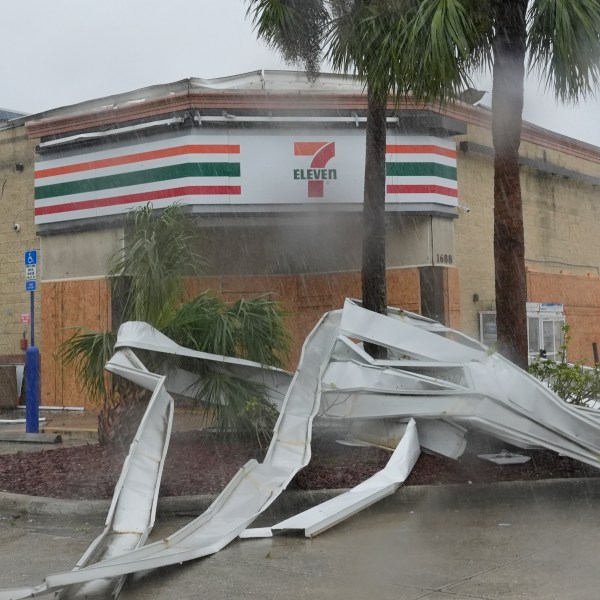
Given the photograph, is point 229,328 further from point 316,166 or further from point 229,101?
point 229,101

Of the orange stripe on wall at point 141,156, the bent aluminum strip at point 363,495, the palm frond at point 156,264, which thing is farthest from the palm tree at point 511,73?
the orange stripe on wall at point 141,156

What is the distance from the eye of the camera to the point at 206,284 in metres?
18.1

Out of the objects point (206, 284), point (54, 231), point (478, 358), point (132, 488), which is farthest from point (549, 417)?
point (54, 231)

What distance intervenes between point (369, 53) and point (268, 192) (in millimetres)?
5374

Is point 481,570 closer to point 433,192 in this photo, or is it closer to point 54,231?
point 433,192

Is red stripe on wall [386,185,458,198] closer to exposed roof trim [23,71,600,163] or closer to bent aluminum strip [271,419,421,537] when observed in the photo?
exposed roof trim [23,71,600,163]

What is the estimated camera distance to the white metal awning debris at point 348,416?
23.3 ft

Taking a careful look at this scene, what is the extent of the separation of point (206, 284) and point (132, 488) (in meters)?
10.8

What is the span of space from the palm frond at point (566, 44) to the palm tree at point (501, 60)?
0.01 m

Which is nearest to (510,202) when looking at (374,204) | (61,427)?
(374,204)

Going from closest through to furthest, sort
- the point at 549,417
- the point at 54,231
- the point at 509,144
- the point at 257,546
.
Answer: the point at 257,546 < the point at 549,417 < the point at 509,144 < the point at 54,231

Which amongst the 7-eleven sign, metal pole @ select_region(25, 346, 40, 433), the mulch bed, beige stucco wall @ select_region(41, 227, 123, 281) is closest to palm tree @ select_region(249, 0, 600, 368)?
the mulch bed

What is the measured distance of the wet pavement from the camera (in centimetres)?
569

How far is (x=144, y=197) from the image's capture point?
53.0 ft
